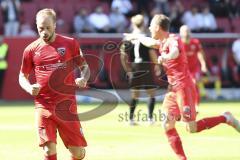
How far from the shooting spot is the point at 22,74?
10070mm

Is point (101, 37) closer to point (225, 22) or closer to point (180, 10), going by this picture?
point (180, 10)

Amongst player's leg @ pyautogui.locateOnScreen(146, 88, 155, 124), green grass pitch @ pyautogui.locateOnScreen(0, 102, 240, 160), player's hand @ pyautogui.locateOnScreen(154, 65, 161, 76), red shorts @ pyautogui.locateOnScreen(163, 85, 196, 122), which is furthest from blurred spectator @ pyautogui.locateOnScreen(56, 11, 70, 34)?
red shorts @ pyautogui.locateOnScreen(163, 85, 196, 122)

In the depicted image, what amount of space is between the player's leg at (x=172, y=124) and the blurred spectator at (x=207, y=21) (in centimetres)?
1699

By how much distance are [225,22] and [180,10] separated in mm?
2287

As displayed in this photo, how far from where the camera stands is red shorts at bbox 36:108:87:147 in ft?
32.4

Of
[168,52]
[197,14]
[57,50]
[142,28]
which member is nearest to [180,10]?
[197,14]

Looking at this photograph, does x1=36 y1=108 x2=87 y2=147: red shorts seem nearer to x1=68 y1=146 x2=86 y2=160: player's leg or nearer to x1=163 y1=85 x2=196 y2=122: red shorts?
x1=68 y1=146 x2=86 y2=160: player's leg

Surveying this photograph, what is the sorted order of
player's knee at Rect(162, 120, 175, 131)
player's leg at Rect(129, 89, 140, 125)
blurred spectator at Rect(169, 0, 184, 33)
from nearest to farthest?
player's knee at Rect(162, 120, 175, 131) < player's leg at Rect(129, 89, 140, 125) < blurred spectator at Rect(169, 0, 184, 33)

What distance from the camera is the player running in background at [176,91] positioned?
11867 millimetres

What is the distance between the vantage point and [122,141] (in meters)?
15.1

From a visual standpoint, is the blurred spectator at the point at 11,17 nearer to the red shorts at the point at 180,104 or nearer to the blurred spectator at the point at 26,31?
the blurred spectator at the point at 26,31

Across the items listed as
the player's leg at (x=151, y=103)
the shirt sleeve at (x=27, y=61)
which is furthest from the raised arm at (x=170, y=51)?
the player's leg at (x=151, y=103)

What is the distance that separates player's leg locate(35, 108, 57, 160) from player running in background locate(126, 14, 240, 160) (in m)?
2.24

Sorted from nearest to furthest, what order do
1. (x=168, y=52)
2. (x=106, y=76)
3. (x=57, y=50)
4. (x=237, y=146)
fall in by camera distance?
(x=57, y=50) → (x=168, y=52) → (x=237, y=146) → (x=106, y=76)
